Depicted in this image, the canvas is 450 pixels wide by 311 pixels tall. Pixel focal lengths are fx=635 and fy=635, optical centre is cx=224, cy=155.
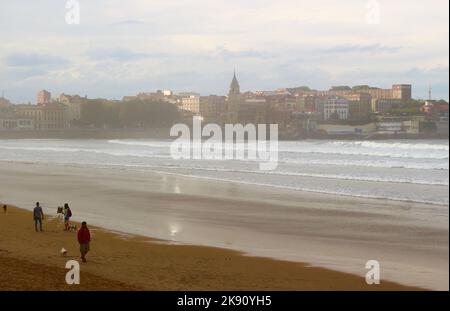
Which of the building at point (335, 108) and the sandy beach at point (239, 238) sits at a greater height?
the building at point (335, 108)

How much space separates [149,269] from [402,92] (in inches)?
4645

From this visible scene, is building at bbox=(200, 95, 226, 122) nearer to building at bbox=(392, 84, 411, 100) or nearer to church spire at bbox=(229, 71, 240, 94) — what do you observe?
church spire at bbox=(229, 71, 240, 94)

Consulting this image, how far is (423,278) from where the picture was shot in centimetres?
1022

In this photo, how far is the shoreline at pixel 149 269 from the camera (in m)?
9.20

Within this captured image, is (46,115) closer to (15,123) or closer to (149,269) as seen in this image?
(15,123)

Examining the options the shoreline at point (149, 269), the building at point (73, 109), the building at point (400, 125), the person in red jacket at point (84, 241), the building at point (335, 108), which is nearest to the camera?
the shoreline at point (149, 269)

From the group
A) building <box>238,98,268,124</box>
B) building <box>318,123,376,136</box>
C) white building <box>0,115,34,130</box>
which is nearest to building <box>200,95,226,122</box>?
building <box>238,98,268,124</box>

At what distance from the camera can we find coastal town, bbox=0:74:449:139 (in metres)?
99.8

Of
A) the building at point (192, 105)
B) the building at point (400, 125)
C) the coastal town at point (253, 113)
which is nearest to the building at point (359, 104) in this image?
the coastal town at point (253, 113)

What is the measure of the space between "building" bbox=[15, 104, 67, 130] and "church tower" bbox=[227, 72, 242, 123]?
34515 mm

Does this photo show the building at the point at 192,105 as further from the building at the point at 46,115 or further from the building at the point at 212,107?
the building at the point at 46,115

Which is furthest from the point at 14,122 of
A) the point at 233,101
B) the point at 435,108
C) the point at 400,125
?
the point at 435,108

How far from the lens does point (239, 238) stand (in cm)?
1398
